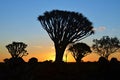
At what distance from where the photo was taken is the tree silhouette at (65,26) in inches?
1556

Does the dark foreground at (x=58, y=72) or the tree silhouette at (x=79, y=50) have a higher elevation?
the tree silhouette at (x=79, y=50)

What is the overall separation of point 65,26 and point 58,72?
2468 cm

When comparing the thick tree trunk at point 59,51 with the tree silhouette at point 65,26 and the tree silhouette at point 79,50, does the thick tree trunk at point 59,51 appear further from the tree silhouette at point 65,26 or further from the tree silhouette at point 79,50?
the tree silhouette at point 79,50

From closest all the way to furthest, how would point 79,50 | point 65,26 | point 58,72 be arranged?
point 58,72
point 65,26
point 79,50

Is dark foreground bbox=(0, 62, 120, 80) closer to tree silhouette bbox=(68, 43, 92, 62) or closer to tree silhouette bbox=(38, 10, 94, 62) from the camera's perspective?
tree silhouette bbox=(38, 10, 94, 62)

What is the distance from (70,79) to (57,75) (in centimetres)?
77

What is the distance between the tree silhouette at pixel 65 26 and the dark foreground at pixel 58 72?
75.5 feet

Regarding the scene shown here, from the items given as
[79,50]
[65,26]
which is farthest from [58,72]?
[79,50]

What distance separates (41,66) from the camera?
50.1 feet

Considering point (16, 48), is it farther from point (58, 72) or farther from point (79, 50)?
point (58, 72)

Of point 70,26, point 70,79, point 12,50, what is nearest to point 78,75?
point 70,79

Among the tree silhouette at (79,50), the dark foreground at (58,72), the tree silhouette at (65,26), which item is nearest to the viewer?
the dark foreground at (58,72)

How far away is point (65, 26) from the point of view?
39.5 m

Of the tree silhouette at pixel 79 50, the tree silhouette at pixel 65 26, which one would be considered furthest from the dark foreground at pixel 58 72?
the tree silhouette at pixel 79 50
